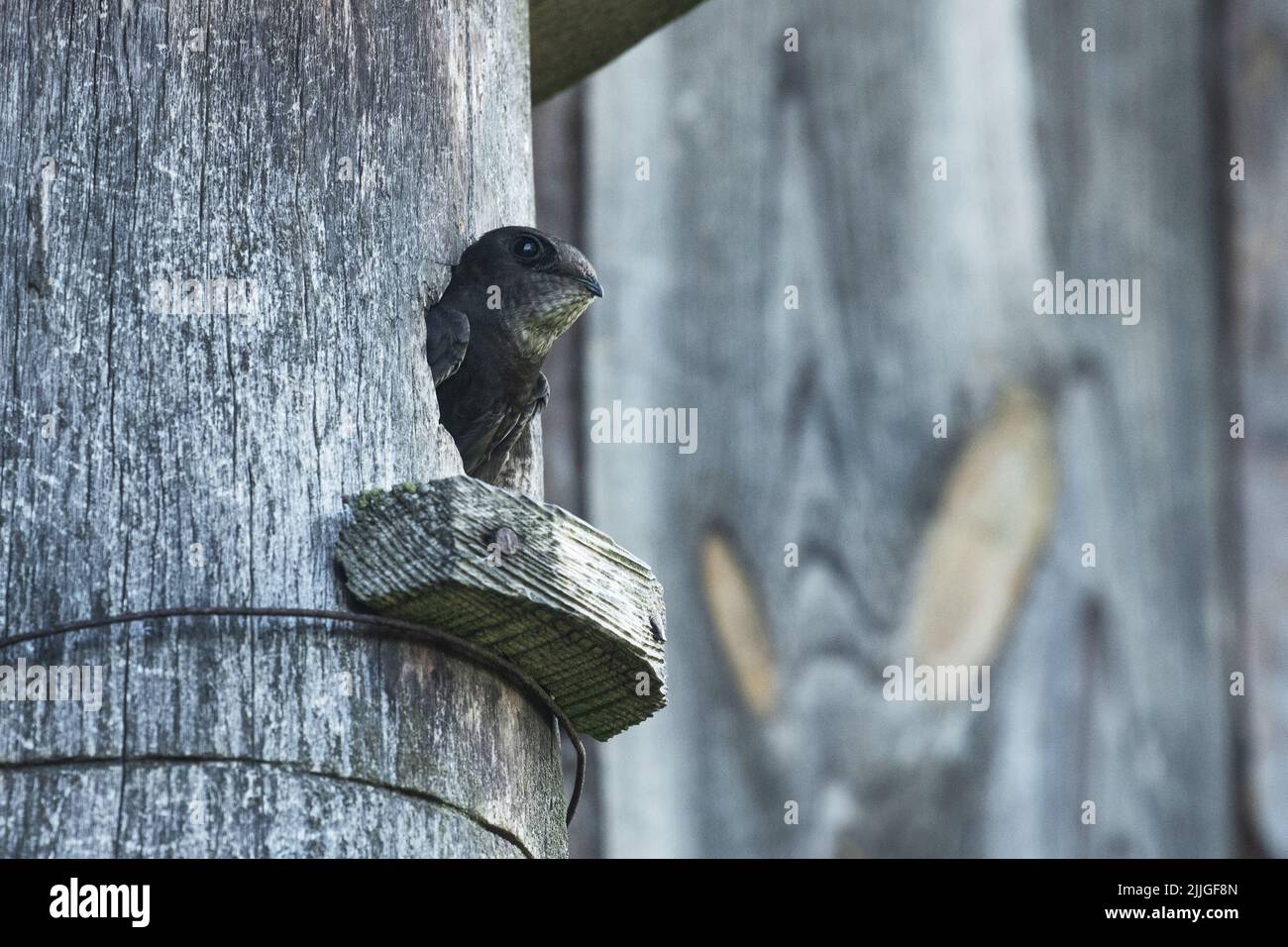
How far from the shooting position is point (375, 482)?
226 centimetres

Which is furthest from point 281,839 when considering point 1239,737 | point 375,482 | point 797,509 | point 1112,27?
point 1112,27

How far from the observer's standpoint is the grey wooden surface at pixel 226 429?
2.02 meters

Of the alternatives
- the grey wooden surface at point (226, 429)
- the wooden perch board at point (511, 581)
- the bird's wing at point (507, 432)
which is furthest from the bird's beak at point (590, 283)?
the wooden perch board at point (511, 581)

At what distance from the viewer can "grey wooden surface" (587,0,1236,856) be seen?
4.11 meters

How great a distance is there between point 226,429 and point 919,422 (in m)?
2.32

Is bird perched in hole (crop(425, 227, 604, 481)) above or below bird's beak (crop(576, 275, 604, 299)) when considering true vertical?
below

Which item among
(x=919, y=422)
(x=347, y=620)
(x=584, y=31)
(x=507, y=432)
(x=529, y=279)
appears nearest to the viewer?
(x=347, y=620)

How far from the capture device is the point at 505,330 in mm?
3041

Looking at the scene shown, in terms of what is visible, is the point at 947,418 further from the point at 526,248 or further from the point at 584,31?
the point at 526,248

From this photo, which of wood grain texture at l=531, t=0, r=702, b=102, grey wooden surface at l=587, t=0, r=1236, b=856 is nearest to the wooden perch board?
wood grain texture at l=531, t=0, r=702, b=102

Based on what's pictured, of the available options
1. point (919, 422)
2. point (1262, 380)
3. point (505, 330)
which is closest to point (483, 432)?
point (505, 330)

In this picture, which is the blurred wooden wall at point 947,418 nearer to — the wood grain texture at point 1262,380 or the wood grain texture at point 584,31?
the wood grain texture at point 1262,380

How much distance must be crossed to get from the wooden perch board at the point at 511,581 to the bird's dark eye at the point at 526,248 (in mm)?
598

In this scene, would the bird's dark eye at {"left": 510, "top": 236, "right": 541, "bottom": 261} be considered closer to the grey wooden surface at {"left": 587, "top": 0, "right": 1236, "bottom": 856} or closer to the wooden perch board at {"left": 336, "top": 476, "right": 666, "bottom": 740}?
the wooden perch board at {"left": 336, "top": 476, "right": 666, "bottom": 740}
